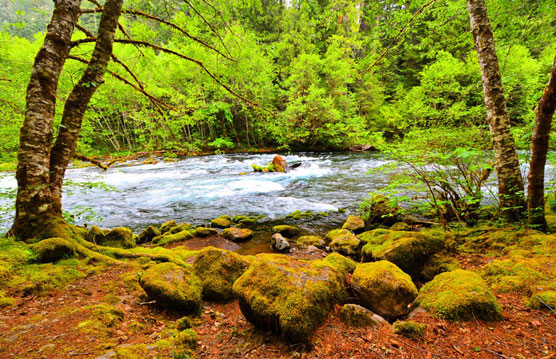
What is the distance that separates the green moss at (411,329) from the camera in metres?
2.06

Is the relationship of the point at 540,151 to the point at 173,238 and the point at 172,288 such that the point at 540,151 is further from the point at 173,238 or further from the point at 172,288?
the point at 173,238

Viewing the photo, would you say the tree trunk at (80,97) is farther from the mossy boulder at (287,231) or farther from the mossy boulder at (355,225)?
the mossy boulder at (355,225)

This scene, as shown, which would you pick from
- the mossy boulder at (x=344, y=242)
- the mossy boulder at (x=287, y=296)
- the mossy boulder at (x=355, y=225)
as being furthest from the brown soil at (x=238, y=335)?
the mossy boulder at (x=355, y=225)

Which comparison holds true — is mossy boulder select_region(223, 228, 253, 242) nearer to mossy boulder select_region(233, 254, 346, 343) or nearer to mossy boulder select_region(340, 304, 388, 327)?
mossy boulder select_region(233, 254, 346, 343)

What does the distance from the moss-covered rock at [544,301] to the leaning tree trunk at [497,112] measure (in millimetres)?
2285

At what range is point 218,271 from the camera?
3.17 m

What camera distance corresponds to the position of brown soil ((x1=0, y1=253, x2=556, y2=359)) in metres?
1.73

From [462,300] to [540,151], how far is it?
3.09 meters

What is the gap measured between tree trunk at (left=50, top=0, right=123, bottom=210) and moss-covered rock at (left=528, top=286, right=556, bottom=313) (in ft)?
20.0

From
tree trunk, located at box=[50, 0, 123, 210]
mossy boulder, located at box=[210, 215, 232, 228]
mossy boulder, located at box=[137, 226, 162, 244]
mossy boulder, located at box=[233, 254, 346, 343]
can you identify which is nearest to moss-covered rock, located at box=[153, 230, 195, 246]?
mossy boulder, located at box=[137, 226, 162, 244]

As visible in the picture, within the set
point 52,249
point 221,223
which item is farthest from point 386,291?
point 221,223

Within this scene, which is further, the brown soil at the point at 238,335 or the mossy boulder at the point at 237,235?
the mossy boulder at the point at 237,235

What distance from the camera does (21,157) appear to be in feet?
9.50

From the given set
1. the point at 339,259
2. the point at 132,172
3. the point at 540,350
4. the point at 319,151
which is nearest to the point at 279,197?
the point at 339,259
